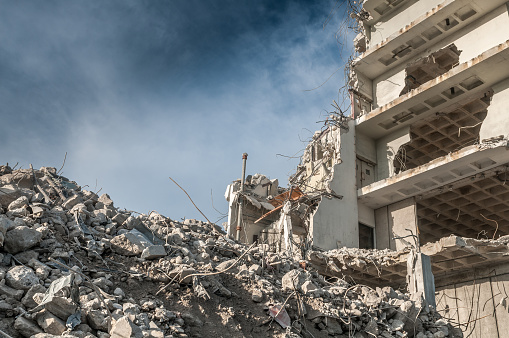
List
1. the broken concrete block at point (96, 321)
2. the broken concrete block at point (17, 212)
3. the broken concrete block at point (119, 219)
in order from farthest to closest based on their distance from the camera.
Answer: the broken concrete block at point (119, 219) → the broken concrete block at point (17, 212) → the broken concrete block at point (96, 321)

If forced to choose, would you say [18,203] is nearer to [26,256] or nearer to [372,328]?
[26,256]

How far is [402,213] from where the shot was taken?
18719 millimetres

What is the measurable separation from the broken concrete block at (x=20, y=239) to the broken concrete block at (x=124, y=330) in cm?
187

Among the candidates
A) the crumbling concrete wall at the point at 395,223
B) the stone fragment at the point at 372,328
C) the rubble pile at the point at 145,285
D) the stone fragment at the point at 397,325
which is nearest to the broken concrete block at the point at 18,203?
the rubble pile at the point at 145,285

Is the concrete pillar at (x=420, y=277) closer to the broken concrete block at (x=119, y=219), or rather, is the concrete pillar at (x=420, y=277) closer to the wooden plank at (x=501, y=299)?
the wooden plank at (x=501, y=299)

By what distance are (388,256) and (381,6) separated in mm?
11069

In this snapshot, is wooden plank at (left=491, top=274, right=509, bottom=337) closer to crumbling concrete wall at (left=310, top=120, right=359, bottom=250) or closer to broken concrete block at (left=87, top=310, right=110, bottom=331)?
crumbling concrete wall at (left=310, top=120, right=359, bottom=250)

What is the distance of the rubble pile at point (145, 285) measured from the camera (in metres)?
5.59

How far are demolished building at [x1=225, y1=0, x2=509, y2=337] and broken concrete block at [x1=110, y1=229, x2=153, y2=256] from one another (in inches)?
361

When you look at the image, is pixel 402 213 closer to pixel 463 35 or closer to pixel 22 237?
pixel 463 35

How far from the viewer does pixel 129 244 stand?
7.55 m

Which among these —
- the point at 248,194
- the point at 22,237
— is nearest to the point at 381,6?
the point at 248,194

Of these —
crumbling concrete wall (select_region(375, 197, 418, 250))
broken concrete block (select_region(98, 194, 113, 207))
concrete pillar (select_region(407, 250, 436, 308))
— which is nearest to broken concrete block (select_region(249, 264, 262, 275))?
broken concrete block (select_region(98, 194, 113, 207))

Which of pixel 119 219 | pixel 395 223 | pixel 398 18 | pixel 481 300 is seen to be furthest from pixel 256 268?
pixel 398 18
